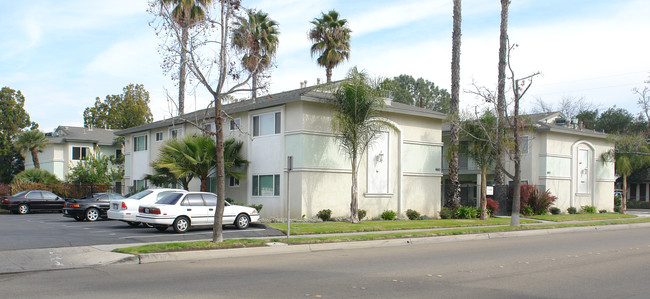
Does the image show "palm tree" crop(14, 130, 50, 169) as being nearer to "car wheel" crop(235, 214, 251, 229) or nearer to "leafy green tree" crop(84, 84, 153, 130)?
"leafy green tree" crop(84, 84, 153, 130)

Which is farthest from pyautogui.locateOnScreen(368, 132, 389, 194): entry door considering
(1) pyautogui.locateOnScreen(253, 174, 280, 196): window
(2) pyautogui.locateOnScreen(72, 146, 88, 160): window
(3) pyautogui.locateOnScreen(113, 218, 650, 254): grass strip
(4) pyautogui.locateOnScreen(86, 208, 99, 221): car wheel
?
(2) pyautogui.locateOnScreen(72, 146, 88, 160): window

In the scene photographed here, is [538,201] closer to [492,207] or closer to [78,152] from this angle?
[492,207]

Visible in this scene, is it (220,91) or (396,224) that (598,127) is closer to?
(396,224)

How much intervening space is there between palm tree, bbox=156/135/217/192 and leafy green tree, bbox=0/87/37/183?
43301mm

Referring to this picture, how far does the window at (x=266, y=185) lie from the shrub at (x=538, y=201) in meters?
16.0

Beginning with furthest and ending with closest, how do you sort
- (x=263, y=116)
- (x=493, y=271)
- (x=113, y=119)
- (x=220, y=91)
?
(x=113, y=119) → (x=263, y=116) → (x=220, y=91) → (x=493, y=271)

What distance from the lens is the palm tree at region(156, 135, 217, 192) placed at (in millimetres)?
25344

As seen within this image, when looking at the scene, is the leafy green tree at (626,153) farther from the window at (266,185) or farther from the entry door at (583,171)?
the window at (266,185)

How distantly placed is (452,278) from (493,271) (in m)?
1.46

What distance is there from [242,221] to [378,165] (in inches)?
347

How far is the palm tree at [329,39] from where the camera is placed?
3488cm

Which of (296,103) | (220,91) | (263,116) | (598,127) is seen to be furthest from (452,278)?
(598,127)

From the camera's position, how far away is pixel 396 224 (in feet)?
76.0

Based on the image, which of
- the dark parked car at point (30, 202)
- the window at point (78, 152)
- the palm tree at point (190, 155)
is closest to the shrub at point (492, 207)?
the palm tree at point (190, 155)
